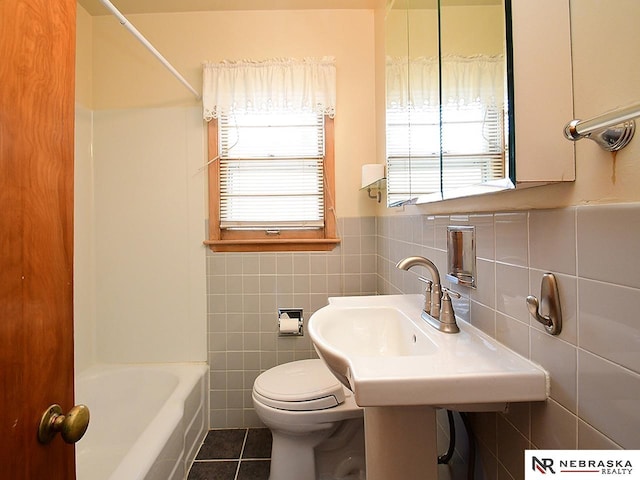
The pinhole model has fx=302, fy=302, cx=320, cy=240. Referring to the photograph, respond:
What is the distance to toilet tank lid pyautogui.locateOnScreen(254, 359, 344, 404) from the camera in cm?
129

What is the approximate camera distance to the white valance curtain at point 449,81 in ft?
2.06

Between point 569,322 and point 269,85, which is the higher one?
point 269,85

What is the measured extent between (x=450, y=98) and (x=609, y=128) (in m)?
0.49

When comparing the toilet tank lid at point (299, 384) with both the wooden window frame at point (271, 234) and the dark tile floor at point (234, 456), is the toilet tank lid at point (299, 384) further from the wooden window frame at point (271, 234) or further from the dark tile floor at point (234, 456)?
the wooden window frame at point (271, 234)

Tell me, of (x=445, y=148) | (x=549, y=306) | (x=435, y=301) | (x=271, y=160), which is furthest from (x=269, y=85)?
(x=549, y=306)

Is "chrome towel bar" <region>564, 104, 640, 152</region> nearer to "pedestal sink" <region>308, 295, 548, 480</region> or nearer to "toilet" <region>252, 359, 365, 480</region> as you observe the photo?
"pedestal sink" <region>308, 295, 548, 480</region>

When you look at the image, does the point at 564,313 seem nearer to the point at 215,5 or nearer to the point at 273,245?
the point at 273,245

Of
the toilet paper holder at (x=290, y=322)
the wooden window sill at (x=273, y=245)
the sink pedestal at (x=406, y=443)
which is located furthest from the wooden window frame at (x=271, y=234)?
the sink pedestal at (x=406, y=443)

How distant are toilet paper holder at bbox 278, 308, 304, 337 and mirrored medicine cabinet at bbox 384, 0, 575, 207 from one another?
3.24ft

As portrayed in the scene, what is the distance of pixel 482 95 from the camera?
0.69 m

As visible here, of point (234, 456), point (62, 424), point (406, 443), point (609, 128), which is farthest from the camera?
point (234, 456)

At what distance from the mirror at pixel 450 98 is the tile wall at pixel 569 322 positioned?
0.13m

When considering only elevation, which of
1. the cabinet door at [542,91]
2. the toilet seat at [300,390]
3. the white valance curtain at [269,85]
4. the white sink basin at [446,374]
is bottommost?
the toilet seat at [300,390]

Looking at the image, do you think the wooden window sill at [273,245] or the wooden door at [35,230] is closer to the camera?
the wooden door at [35,230]
